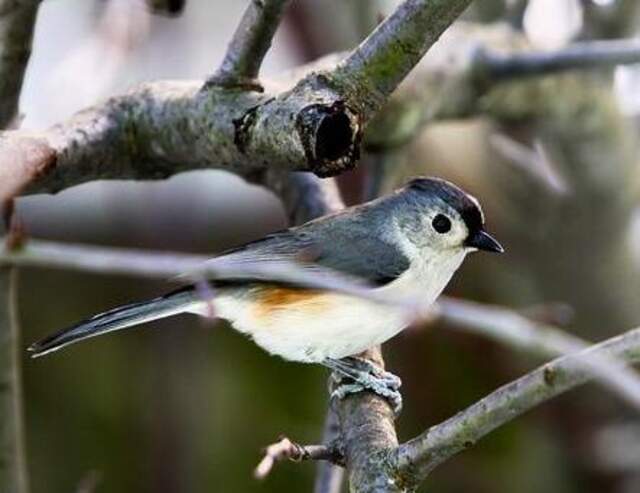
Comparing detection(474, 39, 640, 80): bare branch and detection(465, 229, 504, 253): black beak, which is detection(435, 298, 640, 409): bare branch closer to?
detection(465, 229, 504, 253): black beak

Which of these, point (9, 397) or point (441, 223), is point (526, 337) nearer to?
point (9, 397)

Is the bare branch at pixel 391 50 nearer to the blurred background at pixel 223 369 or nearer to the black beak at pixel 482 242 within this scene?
the black beak at pixel 482 242

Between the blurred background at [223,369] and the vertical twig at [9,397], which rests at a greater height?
the blurred background at [223,369]

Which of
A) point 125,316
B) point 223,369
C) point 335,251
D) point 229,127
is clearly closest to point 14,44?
point 229,127

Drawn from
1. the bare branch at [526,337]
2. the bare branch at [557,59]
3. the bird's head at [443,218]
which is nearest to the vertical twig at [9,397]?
the bird's head at [443,218]

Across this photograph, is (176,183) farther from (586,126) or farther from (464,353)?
(586,126)

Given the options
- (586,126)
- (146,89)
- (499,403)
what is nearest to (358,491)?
(499,403)

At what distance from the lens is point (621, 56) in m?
2.16

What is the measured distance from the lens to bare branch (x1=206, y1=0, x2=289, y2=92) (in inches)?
64.6

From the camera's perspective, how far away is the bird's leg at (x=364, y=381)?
1.81m

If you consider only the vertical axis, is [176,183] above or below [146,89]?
above

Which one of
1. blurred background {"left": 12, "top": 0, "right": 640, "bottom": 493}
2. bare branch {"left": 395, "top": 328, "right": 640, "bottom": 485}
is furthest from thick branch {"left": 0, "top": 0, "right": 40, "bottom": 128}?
blurred background {"left": 12, "top": 0, "right": 640, "bottom": 493}

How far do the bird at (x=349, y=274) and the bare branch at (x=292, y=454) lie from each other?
30cm

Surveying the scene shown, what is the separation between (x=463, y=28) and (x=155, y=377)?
1429mm
